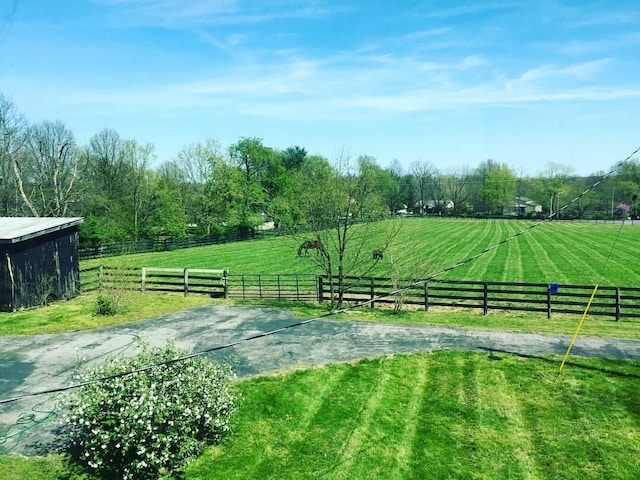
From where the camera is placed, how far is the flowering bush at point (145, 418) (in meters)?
6.68

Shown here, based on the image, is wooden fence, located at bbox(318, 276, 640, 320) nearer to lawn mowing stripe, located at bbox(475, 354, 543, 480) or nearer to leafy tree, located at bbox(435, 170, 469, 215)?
lawn mowing stripe, located at bbox(475, 354, 543, 480)

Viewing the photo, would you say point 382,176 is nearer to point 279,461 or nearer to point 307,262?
point 307,262

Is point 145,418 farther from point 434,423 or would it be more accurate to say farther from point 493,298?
point 493,298

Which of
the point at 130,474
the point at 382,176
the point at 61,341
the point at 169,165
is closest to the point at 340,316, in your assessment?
the point at 61,341

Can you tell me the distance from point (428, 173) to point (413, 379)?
110815mm

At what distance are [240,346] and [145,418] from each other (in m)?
6.23

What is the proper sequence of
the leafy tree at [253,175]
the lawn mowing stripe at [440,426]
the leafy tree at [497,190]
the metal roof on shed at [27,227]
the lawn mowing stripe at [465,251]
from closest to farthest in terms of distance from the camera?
the lawn mowing stripe at [440,426], the metal roof on shed at [27,227], the lawn mowing stripe at [465,251], the leafy tree at [253,175], the leafy tree at [497,190]

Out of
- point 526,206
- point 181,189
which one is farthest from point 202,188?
point 526,206

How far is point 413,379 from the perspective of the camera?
10125 mm

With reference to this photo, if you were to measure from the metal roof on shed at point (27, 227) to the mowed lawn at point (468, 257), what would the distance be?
973 cm

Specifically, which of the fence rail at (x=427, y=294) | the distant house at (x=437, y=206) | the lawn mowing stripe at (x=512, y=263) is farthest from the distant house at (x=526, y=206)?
the fence rail at (x=427, y=294)

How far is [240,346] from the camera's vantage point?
1295cm

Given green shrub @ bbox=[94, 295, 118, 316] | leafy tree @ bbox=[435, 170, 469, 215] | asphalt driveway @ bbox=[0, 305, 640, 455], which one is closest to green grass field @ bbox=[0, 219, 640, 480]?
asphalt driveway @ bbox=[0, 305, 640, 455]

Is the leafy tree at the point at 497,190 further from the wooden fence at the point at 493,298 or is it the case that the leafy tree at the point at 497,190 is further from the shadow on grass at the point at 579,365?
the shadow on grass at the point at 579,365
